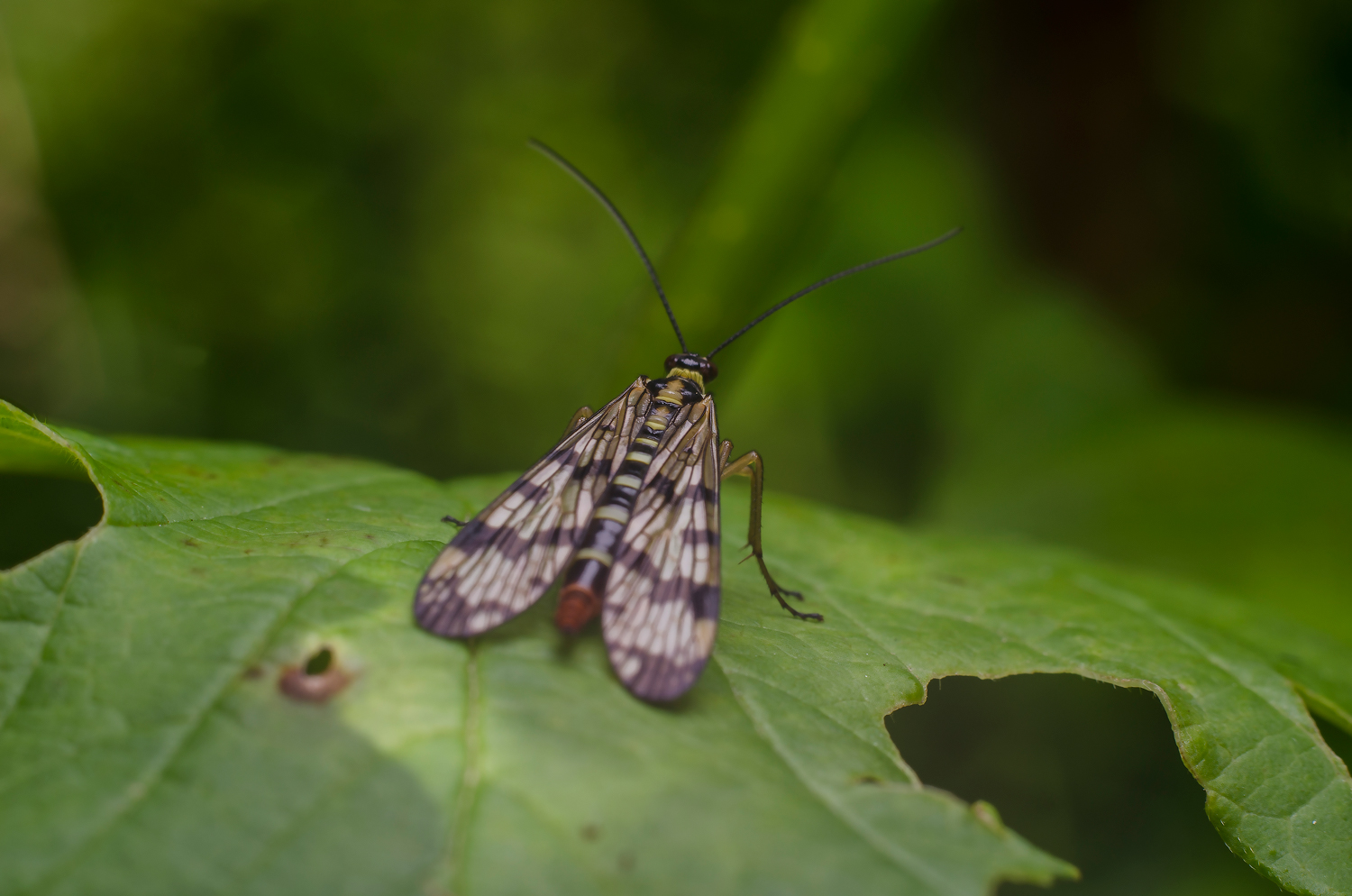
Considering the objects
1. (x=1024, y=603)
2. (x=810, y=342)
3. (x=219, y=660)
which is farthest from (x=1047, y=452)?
(x=219, y=660)

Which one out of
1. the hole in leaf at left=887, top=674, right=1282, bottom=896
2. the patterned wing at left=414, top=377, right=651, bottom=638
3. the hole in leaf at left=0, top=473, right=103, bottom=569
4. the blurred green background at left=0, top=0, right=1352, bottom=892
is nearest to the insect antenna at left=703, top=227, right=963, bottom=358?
the patterned wing at left=414, top=377, right=651, bottom=638

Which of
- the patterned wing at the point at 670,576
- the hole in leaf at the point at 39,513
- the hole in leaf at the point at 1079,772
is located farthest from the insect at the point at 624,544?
the hole in leaf at the point at 39,513

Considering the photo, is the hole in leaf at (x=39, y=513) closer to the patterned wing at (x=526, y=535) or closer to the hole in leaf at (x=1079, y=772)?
the patterned wing at (x=526, y=535)

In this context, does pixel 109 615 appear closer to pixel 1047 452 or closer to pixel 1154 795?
pixel 1154 795

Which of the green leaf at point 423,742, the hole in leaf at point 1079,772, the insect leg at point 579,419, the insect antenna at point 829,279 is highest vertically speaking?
the insect antenna at point 829,279

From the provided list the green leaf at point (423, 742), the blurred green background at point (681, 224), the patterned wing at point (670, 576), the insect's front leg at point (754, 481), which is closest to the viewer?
the green leaf at point (423, 742)

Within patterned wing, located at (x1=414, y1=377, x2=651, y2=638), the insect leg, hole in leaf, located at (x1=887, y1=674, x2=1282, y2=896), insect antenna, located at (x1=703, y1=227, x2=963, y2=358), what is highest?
insect antenna, located at (x1=703, y1=227, x2=963, y2=358)

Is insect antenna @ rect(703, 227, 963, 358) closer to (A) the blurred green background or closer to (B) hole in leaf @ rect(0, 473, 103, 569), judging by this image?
(A) the blurred green background
